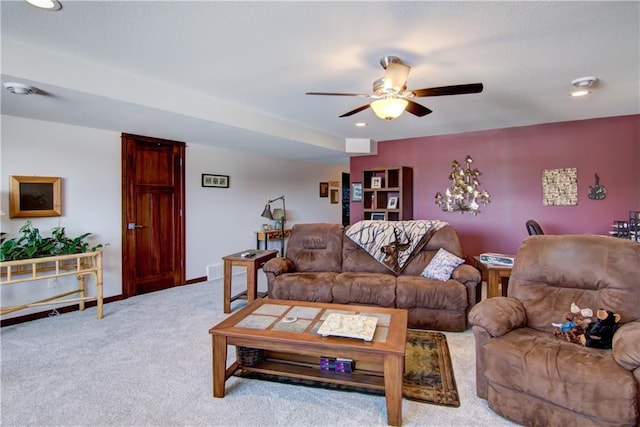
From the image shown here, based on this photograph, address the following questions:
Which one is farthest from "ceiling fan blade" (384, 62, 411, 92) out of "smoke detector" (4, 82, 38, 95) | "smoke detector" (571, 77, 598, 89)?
"smoke detector" (4, 82, 38, 95)

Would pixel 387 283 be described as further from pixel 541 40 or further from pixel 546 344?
pixel 541 40

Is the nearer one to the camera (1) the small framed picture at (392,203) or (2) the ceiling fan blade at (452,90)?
(2) the ceiling fan blade at (452,90)

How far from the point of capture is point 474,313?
2.04 metres

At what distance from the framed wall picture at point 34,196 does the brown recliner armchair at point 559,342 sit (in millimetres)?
4278

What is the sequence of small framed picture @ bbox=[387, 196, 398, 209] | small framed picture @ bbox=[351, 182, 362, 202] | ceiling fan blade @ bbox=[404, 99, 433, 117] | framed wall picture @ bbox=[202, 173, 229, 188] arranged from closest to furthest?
ceiling fan blade @ bbox=[404, 99, 433, 117], framed wall picture @ bbox=[202, 173, 229, 188], small framed picture @ bbox=[387, 196, 398, 209], small framed picture @ bbox=[351, 182, 362, 202]

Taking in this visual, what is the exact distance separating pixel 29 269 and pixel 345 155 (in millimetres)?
4714

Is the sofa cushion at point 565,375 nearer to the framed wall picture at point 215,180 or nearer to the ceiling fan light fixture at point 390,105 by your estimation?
the ceiling fan light fixture at point 390,105

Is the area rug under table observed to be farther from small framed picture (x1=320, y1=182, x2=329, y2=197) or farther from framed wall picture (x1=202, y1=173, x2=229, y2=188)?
small framed picture (x1=320, y1=182, x2=329, y2=197)

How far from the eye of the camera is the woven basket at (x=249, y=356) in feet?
7.50

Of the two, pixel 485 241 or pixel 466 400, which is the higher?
pixel 485 241

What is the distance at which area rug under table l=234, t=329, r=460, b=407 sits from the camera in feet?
6.86

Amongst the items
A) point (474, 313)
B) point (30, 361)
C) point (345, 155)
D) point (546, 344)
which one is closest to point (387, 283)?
point (474, 313)

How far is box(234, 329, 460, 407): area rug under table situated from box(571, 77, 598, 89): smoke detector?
102 inches

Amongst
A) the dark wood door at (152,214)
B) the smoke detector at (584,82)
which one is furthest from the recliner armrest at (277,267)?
the smoke detector at (584,82)
